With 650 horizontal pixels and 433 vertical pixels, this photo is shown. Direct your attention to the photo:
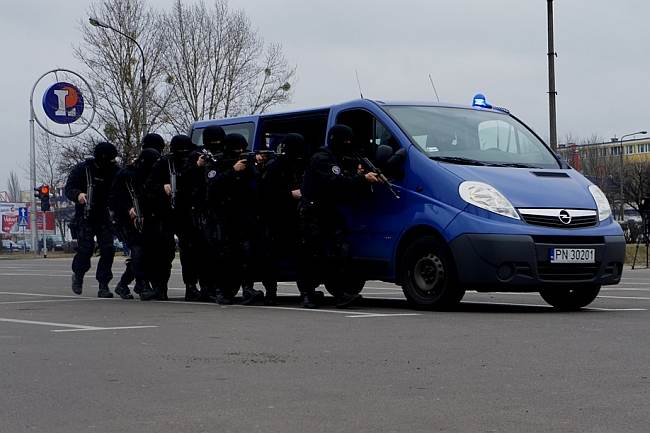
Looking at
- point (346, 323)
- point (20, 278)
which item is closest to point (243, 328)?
point (346, 323)

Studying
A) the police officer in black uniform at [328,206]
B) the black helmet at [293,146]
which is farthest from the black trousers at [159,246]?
the police officer in black uniform at [328,206]

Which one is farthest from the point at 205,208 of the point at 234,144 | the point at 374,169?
the point at 374,169

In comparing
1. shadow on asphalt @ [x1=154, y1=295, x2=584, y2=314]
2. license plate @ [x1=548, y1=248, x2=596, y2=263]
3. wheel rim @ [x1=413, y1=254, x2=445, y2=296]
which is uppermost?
license plate @ [x1=548, y1=248, x2=596, y2=263]

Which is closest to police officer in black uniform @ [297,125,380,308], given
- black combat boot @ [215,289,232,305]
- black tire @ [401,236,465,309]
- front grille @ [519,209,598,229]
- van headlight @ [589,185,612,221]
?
black tire @ [401,236,465,309]

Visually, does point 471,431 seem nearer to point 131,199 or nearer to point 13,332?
point 13,332

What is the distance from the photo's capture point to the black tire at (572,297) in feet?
39.4

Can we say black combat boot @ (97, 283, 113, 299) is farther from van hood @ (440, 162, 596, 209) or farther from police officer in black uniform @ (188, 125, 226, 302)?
van hood @ (440, 162, 596, 209)

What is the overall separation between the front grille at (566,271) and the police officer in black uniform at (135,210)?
16.3ft

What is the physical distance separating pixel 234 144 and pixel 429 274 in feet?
9.29

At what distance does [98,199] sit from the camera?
15039 millimetres

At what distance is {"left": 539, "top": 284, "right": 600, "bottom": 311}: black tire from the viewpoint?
1200 cm

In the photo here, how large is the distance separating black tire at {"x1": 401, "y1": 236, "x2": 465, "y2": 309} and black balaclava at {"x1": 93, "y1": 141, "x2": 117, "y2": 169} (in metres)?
4.71

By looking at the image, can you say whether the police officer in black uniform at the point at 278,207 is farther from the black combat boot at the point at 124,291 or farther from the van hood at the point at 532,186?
the black combat boot at the point at 124,291

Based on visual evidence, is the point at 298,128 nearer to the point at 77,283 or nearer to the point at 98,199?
the point at 98,199
